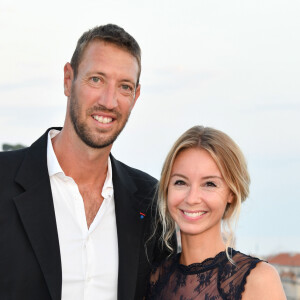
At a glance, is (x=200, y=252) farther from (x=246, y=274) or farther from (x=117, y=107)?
(x=117, y=107)

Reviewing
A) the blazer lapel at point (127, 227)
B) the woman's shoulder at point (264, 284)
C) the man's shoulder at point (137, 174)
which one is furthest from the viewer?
the man's shoulder at point (137, 174)

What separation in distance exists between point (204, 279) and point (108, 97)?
5.92 feet

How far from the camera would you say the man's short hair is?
5.84 metres

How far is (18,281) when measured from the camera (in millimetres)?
5059

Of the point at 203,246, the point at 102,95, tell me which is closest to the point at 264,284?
the point at 203,246

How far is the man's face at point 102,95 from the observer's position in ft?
18.6

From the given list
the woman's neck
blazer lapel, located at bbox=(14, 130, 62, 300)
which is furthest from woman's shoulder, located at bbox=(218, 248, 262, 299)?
blazer lapel, located at bbox=(14, 130, 62, 300)

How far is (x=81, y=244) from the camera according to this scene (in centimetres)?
539

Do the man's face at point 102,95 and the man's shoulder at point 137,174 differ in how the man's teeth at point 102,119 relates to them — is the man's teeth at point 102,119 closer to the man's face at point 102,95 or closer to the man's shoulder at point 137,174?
the man's face at point 102,95

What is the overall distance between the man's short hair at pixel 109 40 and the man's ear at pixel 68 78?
5cm

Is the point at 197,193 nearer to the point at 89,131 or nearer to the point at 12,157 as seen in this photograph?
the point at 89,131

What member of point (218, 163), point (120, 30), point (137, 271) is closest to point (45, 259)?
point (137, 271)

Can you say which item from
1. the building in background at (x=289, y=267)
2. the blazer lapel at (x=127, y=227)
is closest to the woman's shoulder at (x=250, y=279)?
the blazer lapel at (x=127, y=227)

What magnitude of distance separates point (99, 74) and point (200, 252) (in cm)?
182
